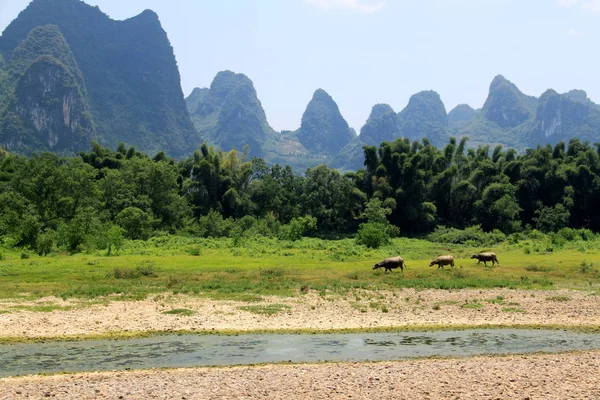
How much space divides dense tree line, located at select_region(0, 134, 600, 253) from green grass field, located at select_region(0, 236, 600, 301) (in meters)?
20.0

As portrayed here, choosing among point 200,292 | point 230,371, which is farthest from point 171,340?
point 200,292

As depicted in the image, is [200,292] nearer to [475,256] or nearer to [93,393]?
[93,393]

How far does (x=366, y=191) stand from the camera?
77.0m

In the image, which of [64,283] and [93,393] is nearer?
[93,393]

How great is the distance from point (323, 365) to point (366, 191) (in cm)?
6357

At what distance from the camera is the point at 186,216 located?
68.7 m

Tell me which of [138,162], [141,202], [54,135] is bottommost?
[141,202]

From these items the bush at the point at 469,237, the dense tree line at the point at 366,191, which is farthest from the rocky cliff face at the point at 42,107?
A: the bush at the point at 469,237

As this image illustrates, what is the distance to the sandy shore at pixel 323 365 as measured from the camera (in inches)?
472

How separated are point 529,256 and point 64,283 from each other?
33.8 m

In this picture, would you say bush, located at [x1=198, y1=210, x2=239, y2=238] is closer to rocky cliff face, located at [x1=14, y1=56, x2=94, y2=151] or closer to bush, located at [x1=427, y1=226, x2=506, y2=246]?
bush, located at [x1=427, y1=226, x2=506, y2=246]

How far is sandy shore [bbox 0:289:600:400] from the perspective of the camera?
39.3ft

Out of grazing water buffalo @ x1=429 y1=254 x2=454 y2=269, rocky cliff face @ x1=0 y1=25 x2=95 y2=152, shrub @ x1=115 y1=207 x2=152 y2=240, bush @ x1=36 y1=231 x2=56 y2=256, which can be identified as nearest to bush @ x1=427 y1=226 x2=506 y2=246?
grazing water buffalo @ x1=429 y1=254 x2=454 y2=269

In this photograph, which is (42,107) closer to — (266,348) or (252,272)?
(252,272)
